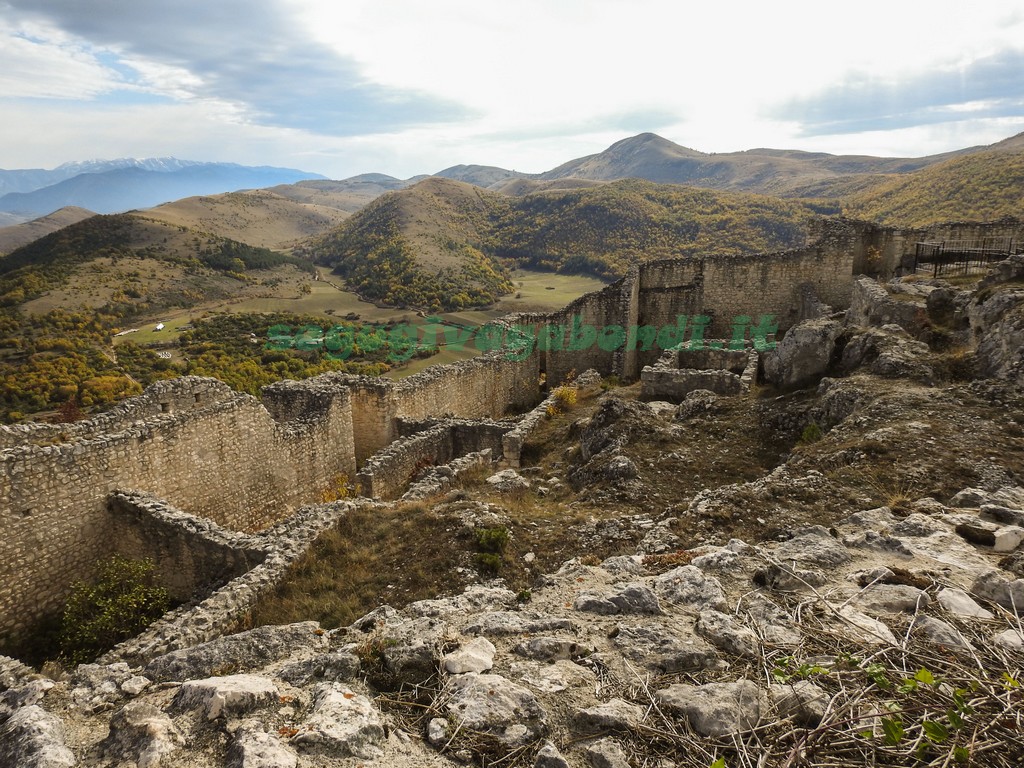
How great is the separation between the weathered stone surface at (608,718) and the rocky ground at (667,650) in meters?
0.01

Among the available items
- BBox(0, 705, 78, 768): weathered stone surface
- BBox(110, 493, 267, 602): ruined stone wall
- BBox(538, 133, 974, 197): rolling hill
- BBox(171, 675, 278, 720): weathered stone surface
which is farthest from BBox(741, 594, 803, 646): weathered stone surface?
BBox(538, 133, 974, 197): rolling hill

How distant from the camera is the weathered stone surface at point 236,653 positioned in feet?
14.1

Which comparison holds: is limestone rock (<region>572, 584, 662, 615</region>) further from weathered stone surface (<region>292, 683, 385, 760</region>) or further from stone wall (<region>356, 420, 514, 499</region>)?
stone wall (<region>356, 420, 514, 499</region>)

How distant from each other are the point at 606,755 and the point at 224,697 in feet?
7.34

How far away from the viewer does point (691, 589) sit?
4723 mm

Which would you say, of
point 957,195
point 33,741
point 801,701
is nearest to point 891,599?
point 801,701

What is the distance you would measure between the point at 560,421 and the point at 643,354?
7.72 m

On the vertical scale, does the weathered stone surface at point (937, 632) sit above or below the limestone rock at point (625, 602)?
above

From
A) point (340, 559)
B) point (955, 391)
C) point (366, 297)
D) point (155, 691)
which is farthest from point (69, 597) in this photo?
point (366, 297)

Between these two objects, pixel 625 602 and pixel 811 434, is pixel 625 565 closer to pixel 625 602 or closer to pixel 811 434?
pixel 625 602

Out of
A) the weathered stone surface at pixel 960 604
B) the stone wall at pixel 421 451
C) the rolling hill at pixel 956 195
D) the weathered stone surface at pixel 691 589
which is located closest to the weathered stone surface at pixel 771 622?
the weathered stone surface at pixel 691 589

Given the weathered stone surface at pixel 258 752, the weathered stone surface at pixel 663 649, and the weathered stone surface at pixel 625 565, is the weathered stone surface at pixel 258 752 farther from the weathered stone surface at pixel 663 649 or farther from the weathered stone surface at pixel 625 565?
the weathered stone surface at pixel 625 565

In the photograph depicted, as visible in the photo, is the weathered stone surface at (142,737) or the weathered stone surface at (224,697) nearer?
the weathered stone surface at (142,737)

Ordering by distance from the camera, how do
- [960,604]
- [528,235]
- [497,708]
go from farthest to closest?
1. [528,235]
2. [960,604]
3. [497,708]
